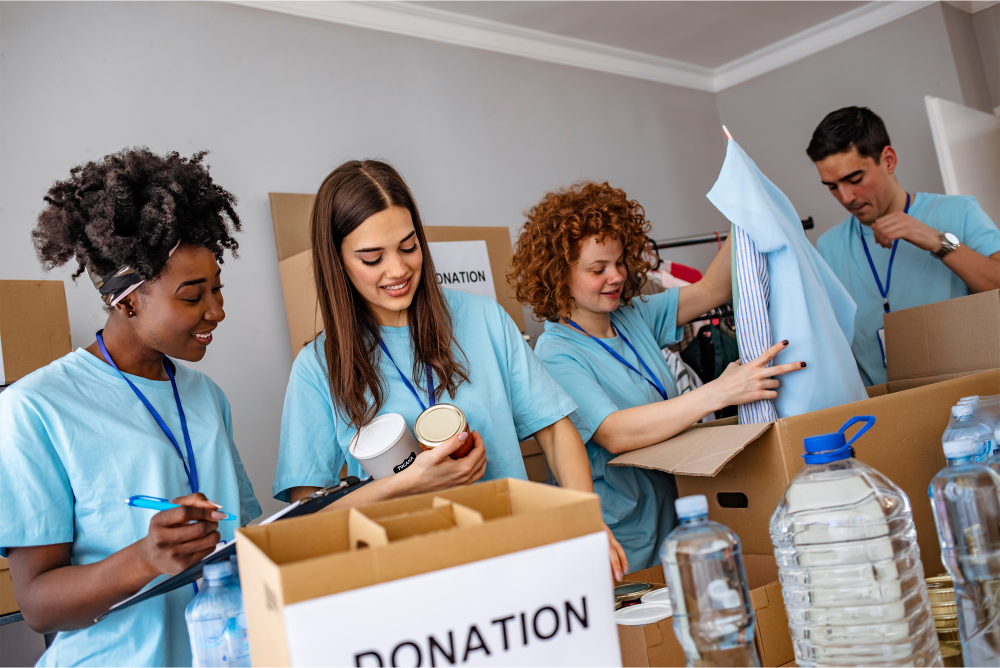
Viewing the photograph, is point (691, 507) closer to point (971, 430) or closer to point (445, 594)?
point (445, 594)

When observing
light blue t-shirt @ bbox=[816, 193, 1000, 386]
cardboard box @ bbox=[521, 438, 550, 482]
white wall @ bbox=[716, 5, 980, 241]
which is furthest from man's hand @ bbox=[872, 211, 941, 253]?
white wall @ bbox=[716, 5, 980, 241]

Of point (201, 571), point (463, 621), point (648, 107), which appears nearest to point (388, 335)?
point (201, 571)

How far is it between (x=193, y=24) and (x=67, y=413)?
2.23m

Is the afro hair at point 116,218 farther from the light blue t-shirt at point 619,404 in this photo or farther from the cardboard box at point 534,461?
the cardboard box at point 534,461

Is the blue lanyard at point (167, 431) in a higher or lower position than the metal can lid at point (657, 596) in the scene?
higher

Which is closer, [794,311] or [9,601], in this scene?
[794,311]

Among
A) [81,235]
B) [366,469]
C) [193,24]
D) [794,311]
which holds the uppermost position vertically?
[193,24]

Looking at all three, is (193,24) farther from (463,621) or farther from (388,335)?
(463,621)

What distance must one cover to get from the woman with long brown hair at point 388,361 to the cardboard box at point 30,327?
3.13ft

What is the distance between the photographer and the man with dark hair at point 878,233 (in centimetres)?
233

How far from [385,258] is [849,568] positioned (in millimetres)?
961

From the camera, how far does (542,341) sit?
1.96 metres

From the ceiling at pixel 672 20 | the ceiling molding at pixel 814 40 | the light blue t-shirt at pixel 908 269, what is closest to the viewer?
the light blue t-shirt at pixel 908 269

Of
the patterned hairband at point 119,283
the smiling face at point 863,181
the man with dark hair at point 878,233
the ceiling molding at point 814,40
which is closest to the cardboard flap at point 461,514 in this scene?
the patterned hairband at point 119,283
